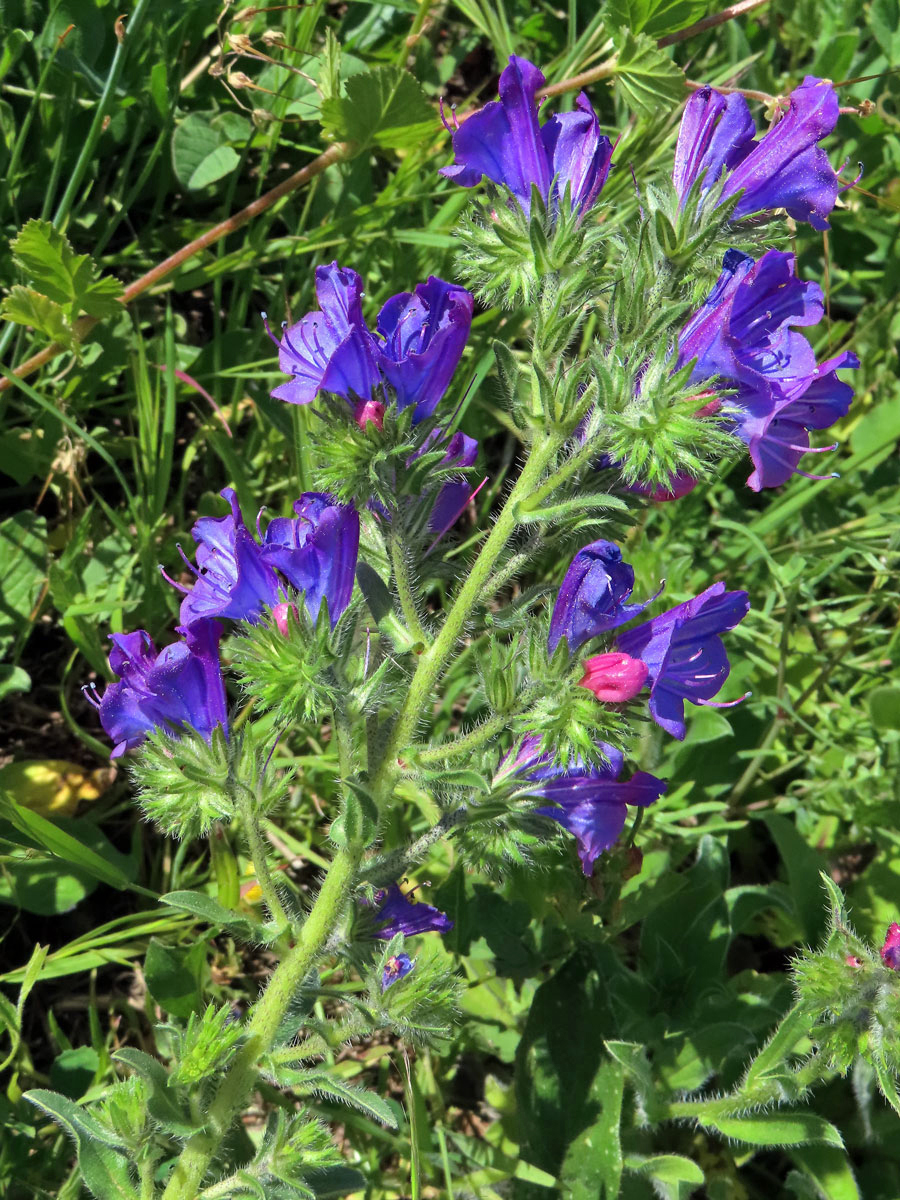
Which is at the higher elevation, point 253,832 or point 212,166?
point 212,166

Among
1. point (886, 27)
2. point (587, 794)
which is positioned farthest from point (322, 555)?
point (886, 27)

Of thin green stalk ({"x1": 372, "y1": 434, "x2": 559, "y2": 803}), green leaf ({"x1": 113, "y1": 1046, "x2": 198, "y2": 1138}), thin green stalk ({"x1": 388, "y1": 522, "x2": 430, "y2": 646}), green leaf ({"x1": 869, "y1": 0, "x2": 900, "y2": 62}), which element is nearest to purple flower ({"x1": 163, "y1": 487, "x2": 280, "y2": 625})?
thin green stalk ({"x1": 388, "y1": 522, "x2": 430, "y2": 646})

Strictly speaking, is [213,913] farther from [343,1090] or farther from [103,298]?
[103,298]

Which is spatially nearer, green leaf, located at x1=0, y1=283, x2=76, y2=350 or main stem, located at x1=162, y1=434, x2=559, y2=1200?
main stem, located at x1=162, y1=434, x2=559, y2=1200

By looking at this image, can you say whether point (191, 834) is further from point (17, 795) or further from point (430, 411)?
point (17, 795)

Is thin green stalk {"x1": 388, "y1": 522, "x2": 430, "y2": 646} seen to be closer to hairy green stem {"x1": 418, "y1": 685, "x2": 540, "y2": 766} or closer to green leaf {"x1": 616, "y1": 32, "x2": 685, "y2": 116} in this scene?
hairy green stem {"x1": 418, "y1": 685, "x2": 540, "y2": 766}
